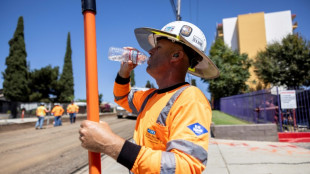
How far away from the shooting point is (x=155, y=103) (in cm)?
156

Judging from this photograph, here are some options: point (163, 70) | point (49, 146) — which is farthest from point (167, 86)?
point (49, 146)

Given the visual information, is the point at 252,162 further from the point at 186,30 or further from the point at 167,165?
the point at 167,165

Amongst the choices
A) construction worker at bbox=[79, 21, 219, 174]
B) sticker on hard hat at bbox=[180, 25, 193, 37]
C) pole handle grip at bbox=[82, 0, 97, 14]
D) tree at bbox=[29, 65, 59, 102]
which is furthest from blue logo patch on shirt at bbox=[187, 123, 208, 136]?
tree at bbox=[29, 65, 59, 102]

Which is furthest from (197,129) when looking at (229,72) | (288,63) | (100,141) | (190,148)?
(229,72)

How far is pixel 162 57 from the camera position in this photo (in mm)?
1681

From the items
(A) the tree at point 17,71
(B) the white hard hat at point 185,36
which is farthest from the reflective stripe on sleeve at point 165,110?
(A) the tree at point 17,71

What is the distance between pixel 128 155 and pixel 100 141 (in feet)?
0.53

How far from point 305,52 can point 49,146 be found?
23.0 metres

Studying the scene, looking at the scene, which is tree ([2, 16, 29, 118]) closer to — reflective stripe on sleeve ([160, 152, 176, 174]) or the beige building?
reflective stripe on sleeve ([160, 152, 176, 174])

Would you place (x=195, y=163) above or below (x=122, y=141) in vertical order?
below

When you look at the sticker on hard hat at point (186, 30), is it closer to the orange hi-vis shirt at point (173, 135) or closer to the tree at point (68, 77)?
the orange hi-vis shirt at point (173, 135)

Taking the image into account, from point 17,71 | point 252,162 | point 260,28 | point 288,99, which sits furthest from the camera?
point 260,28

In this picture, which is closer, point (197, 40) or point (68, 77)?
point (197, 40)

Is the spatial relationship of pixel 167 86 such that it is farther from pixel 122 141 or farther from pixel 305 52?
pixel 305 52
